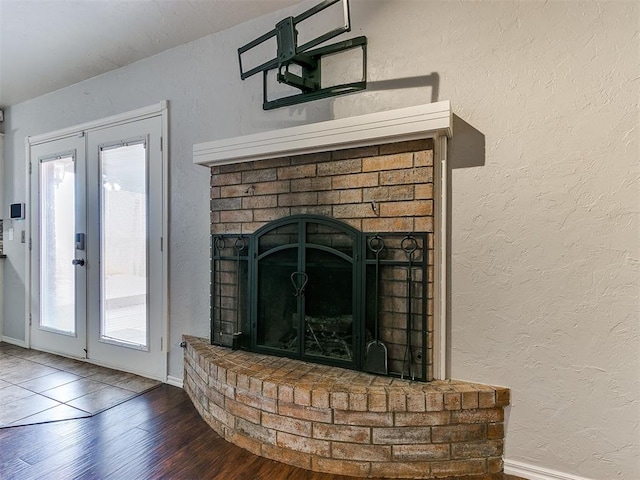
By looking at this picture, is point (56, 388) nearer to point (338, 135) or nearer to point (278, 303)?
point (278, 303)

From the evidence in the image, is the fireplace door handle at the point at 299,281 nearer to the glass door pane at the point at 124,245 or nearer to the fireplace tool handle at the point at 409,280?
the fireplace tool handle at the point at 409,280

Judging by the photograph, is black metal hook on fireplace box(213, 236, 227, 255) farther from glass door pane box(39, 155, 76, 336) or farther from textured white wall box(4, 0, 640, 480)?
glass door pane box(39, 155, 76, 336)

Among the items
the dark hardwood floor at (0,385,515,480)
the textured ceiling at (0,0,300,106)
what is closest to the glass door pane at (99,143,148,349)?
the textured ceiling at (0,0,300,106)

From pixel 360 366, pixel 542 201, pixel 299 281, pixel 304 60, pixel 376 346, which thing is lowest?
pixel 360 366

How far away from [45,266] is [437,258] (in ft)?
12.0

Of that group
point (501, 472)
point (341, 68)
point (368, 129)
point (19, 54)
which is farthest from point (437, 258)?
point (19, 54)

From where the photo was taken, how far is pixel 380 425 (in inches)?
67.4

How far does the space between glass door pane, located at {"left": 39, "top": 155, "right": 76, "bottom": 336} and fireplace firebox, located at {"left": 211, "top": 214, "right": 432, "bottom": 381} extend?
1.85 meters

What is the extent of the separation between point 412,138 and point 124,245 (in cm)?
240

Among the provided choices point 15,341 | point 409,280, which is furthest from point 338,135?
point 15,341

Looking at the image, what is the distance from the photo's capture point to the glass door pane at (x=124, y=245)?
291 cm

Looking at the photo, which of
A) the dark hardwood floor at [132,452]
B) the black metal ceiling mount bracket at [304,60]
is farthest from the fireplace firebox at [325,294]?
the black metal ceiling mount bracket at [304,60]

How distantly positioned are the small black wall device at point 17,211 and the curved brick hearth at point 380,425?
3366mm

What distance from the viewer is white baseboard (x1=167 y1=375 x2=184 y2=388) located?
2718mm
